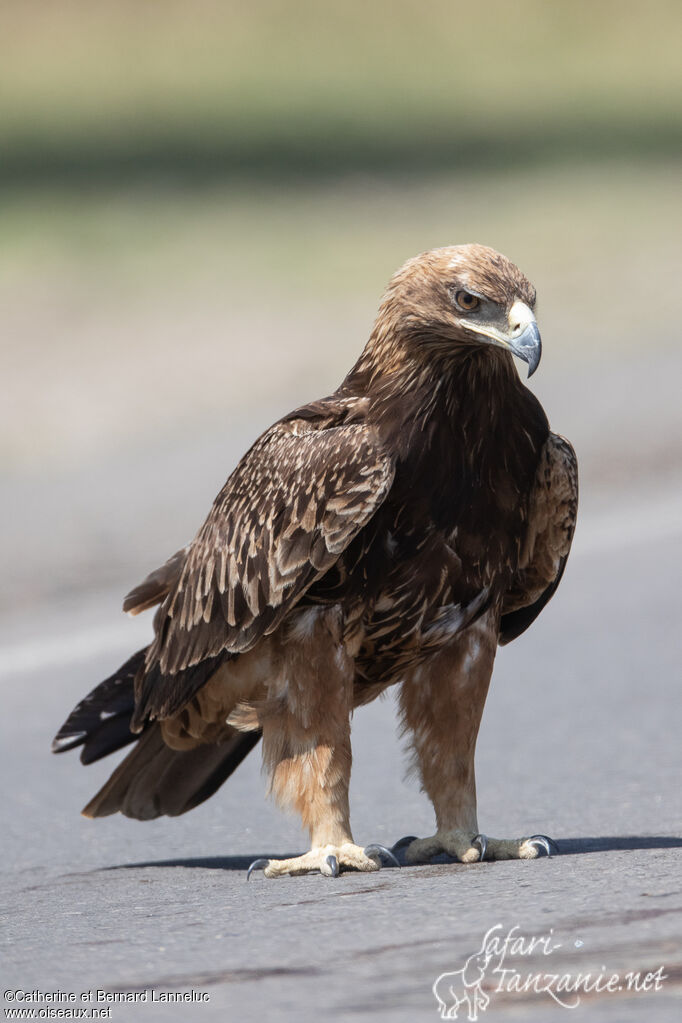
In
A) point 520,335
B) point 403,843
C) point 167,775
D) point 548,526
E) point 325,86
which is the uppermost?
point 325,86

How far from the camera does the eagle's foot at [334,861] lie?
18.3 ft

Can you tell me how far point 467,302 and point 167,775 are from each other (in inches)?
84.1

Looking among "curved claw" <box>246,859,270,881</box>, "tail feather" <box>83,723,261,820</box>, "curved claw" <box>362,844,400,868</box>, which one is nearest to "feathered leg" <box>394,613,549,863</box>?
"curved claw" <box>362,844,400,868</box>

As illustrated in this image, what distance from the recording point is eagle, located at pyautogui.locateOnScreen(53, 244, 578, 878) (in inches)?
218

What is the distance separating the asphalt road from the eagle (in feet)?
1.15

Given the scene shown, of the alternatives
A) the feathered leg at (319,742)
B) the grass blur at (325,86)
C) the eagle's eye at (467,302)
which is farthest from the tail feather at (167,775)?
the grass blur at (325,86)

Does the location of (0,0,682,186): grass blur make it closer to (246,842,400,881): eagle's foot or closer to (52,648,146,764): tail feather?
(52,648,146,764): tail feather

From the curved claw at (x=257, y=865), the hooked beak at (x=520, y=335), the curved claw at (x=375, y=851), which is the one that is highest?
the hooked beak at (x=520, y=335)

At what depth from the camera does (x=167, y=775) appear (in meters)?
6.54

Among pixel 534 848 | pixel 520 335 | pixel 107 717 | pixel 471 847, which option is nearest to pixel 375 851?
pixel 471 847

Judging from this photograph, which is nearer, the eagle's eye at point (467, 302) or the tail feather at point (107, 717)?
the eagle's eye at point (467, 302)

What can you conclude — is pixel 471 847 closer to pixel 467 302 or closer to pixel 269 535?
pixel 269 535

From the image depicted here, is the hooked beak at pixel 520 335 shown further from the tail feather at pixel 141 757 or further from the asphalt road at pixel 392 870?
the tail feather at pixel 141 757

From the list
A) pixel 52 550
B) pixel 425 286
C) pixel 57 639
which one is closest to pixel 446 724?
pixel 425 286
